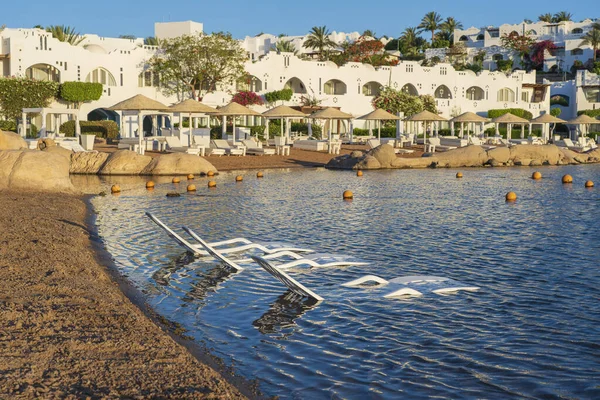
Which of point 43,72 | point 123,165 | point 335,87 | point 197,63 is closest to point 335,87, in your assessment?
point 335,87

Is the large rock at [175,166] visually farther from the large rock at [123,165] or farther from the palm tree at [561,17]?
the palm tree at [561,17]

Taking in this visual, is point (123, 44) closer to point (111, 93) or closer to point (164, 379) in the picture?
point (111, 93)

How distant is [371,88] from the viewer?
6925 centimetres

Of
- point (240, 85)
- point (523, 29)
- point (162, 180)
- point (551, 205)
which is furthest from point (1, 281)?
point (523, 29)

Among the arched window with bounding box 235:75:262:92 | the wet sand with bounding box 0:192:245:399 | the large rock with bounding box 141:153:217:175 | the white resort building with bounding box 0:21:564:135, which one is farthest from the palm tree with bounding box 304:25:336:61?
the wet sand with bounding box 0:192:245:399

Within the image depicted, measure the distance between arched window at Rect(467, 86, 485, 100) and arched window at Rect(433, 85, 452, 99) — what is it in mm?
3317

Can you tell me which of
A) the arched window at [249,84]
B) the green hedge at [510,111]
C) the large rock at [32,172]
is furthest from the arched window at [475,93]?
the large rock at [32,172]

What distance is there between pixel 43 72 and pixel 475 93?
42973mm

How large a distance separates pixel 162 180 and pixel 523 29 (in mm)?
93372

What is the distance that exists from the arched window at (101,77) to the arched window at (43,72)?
212 centimetres

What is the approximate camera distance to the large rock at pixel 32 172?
18.7 metres

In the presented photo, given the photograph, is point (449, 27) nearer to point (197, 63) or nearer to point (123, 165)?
point (197, 63)

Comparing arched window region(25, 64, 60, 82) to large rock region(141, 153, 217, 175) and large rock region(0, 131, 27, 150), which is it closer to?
large rock region(0, 131, 27, 150)

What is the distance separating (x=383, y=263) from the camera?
1094 cm
